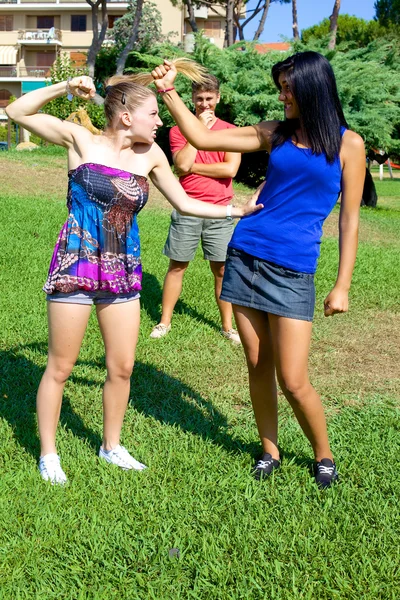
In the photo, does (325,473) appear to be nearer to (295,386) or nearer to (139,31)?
(295,386)

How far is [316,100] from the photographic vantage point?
340 cm

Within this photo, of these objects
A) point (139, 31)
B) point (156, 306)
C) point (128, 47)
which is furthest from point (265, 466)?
point (139, 31)

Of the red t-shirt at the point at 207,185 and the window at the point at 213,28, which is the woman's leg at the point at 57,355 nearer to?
the red t-shirt at the point at 207,185

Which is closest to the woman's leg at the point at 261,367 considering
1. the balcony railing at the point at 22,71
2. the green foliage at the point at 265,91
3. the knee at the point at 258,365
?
the knee at the point at 258,365

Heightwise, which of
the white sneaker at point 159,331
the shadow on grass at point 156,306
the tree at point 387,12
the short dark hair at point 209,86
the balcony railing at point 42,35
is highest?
the tree at point 387,12

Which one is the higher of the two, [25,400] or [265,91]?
[265,91]

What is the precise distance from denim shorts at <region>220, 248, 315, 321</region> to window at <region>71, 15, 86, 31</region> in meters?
57.4

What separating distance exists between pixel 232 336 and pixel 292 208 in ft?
10.4

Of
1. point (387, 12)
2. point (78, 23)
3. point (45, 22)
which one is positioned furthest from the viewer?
point (45, 22)

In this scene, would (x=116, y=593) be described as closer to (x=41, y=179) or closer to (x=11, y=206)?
(x=11, y=206)

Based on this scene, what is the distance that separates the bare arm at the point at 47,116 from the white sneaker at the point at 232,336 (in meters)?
3.25

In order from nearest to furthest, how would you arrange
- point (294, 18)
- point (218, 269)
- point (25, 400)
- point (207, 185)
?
1. point (25, 400)
2. point (207, 185)
3. point (218, 269)
4. point (294, 18)

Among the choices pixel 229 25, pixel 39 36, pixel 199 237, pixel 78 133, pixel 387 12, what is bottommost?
pixel 199 237

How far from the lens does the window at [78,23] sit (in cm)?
5638
